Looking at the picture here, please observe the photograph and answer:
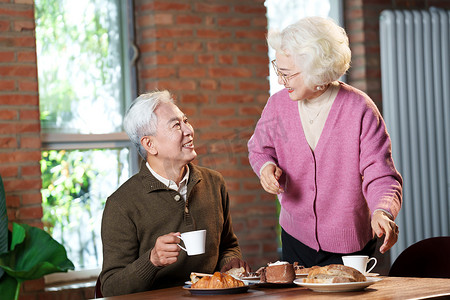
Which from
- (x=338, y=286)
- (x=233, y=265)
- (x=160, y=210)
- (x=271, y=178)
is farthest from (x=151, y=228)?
(x=338, y=286)

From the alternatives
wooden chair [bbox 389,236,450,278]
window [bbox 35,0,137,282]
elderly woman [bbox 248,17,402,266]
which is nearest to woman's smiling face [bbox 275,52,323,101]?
elderly woman [bbox 248,17,402,266]

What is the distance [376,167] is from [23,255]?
5.32ft

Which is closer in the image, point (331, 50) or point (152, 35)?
point (331, 50)

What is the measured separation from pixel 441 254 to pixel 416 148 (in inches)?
78.1

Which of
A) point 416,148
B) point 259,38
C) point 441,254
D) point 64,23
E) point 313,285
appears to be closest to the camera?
point 313,285

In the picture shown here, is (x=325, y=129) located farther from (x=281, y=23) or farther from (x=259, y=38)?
(x=281, y=23)

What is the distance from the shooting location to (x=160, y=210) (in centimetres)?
251

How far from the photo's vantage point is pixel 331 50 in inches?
97.2

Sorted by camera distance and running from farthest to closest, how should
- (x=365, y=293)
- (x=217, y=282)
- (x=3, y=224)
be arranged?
(x=3, y=224) < (x=217, y=282) < (x=365, y=293)

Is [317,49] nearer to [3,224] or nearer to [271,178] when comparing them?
[271,178]

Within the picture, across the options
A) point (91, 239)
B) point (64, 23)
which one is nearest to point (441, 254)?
point (91, 239)

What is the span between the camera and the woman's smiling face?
2.49 meters

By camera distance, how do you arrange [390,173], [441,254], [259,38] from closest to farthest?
1. [390,173]
2. [441,254]
3. [259,38]

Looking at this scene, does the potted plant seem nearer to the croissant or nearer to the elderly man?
the elderly man
